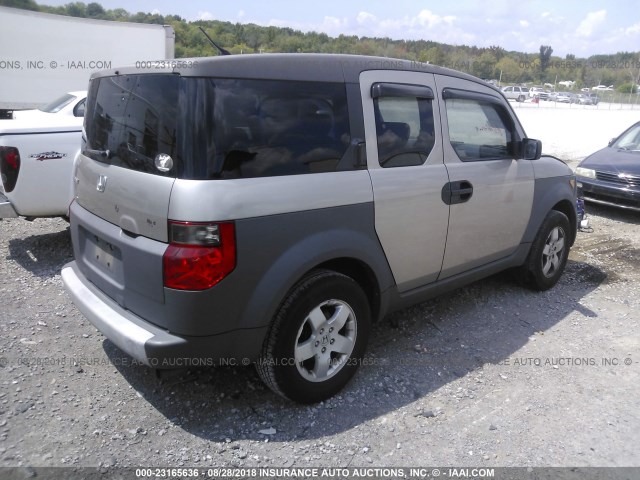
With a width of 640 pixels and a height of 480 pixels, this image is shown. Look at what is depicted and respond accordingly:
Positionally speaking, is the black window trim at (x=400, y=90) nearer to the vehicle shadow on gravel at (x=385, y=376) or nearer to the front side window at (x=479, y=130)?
the front side window at (x=479, y=130)

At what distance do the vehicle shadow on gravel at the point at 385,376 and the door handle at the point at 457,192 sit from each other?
1115 millimetres

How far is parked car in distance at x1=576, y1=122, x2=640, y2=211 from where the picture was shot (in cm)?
764

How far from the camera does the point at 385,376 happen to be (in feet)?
11.3

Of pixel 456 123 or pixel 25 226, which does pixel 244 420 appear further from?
pixel 25 226

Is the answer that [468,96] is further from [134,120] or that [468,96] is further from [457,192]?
[134,120]

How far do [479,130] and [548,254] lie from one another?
5.30 feet

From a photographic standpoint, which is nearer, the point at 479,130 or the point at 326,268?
the point at 326,268

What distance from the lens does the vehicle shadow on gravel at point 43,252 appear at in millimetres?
5101

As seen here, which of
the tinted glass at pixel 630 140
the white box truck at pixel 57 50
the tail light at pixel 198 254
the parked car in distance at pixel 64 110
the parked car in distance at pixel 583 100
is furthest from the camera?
the parked car in distance at pixel 583 100

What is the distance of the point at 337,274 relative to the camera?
2.98m

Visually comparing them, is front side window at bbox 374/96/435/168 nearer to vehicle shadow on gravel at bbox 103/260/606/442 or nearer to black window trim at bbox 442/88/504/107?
black window trim at bbox 442/88/504/107

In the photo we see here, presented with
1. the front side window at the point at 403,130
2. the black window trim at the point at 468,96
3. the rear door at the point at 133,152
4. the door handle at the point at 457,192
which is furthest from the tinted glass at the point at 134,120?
the black window trim at the point at 468,96

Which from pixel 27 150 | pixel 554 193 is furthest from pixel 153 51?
pixel 554 193

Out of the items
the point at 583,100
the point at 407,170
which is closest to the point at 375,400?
the point at 407,170
